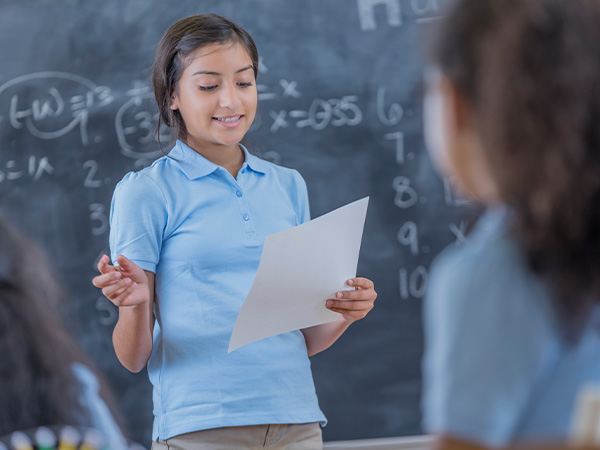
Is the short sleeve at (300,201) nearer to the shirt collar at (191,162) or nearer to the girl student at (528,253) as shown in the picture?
the shirt collar at (191,162)

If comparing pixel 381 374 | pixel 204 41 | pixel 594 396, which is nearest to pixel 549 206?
Answer: pixel 594 396

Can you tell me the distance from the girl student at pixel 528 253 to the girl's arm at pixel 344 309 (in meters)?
0.76

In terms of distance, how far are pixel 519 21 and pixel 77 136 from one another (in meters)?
1.85

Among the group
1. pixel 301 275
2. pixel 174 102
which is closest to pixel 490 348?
pixel 301 275

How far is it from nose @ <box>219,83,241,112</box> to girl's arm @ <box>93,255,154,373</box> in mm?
356

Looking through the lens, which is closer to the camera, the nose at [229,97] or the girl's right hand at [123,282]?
the girl's right hand at [123,282]

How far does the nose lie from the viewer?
54.4 inches

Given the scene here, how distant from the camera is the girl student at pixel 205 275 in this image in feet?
4.18

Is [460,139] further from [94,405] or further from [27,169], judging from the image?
[27,169]

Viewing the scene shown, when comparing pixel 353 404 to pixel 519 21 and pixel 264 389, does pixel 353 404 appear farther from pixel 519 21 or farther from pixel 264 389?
pixel 519 21

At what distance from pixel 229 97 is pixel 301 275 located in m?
0.38

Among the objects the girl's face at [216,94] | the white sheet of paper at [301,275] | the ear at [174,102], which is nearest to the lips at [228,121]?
the girl's face at [216,94]

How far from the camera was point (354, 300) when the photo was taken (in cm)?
138

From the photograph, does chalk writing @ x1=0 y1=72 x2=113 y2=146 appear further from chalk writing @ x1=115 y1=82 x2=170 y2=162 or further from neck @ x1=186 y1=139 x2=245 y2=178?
neck @ x1=186 y1=139 x2=245 y2=178
